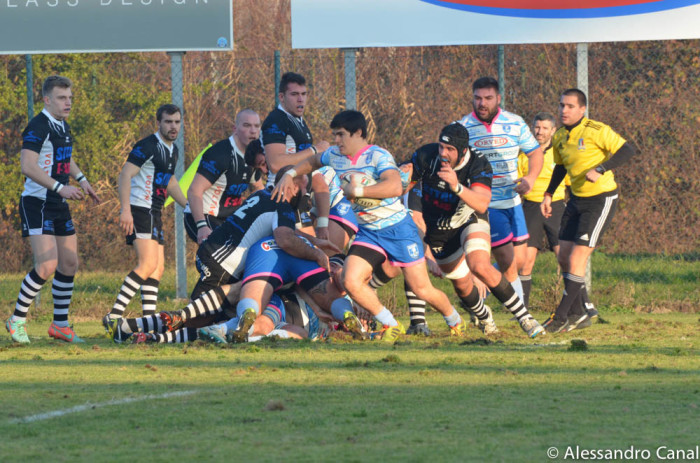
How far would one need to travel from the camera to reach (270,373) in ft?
20.5

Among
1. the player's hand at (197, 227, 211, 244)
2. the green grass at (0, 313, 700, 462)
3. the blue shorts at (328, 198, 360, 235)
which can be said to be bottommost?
the green grass at (0, 313, 700, 462)

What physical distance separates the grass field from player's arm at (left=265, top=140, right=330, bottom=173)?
80.3 inches

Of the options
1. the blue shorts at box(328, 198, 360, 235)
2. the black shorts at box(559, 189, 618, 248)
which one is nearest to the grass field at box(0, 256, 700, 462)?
the black shorts at box(559, 189, 618, 248)

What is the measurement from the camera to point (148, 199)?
973 cm

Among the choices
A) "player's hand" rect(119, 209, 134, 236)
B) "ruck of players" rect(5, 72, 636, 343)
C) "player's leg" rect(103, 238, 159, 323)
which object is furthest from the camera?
"player's leg" rect(103, 238, 159, 323)

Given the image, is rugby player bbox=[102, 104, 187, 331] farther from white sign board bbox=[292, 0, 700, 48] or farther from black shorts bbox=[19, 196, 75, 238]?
white sign board bbox=[292, 0, 700, 48]

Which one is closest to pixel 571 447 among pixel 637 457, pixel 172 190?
pixel 637 457

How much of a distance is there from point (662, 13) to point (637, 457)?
30.8 feet

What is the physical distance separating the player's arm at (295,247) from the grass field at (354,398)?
0.72 metres

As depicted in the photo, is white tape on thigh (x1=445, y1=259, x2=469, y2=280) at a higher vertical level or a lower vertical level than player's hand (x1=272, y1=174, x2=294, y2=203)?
lower

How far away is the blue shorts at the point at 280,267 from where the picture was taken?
8.17 m

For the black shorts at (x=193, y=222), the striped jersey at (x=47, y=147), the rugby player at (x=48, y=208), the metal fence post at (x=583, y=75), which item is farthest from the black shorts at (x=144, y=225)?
the metal fence post at (x=583, y=75)

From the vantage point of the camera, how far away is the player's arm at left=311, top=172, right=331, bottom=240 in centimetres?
910

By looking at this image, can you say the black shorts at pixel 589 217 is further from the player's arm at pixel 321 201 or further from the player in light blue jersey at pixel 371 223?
the player's arm at pixel 321 201
